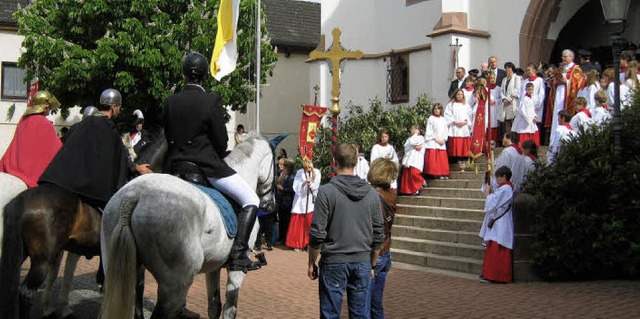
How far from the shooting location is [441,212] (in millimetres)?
15258

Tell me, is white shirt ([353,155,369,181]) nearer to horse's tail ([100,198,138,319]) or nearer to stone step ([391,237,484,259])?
stone step ([391,237,484,259])

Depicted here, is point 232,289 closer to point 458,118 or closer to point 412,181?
point 412,181

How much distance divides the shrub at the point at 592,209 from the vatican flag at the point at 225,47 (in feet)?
17.9

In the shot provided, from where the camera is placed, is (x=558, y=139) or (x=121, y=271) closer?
(x=121, y=271)

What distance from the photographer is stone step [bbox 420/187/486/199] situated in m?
15.4

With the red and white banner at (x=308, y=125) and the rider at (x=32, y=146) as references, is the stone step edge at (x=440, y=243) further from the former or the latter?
the rider at (x=32, y=146)

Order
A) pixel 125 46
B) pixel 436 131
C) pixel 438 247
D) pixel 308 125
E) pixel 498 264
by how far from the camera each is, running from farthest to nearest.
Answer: pixel 125 46
pixel 436 131
pixel 308 125
pixel 438 247
pixel 498 264

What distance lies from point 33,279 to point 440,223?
366 inches

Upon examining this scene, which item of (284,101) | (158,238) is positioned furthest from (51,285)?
(284,101)

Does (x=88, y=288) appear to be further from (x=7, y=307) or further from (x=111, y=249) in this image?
(x=111, y=249)

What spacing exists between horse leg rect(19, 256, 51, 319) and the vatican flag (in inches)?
231

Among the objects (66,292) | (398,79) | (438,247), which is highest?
(398,79)

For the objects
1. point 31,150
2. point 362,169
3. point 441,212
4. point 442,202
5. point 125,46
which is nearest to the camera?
point 31,150

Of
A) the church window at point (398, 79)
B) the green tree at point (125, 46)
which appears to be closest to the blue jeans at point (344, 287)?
the green tree at point (125, 46)
